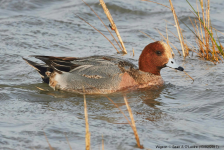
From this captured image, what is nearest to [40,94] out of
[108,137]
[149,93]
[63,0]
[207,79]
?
[149,93]

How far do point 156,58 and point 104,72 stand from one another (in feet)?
3.15

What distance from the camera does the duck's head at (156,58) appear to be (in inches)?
250

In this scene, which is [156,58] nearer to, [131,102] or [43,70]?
[131,102]

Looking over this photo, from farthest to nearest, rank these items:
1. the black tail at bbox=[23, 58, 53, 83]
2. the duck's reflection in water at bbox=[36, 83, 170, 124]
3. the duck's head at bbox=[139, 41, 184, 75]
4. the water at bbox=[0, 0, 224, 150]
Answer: the black tail at bbox=[23, 58, 53, 83], the duck's head at bbox=[139, 41, 184, 75], the duck's reflection in water at bbox=[36, 83, 170, 124], the water at bbox=[0, 0, 224, 150]

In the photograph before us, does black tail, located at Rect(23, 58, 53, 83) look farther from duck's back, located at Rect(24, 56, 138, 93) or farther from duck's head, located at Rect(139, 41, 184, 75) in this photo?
duck's head, located at Rect(139, 41, 184, 75)

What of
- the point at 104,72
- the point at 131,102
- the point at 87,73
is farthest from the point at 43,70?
the point at 131,102

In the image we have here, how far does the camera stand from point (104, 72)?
20.0 feet

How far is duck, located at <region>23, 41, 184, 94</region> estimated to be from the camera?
6.10 meters

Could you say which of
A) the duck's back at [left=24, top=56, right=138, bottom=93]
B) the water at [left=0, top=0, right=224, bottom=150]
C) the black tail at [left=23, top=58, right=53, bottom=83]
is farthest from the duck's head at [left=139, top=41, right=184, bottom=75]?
the black tail at [left=23, top=58, right=53, bottom=83]

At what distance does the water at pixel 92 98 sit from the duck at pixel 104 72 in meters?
0.17

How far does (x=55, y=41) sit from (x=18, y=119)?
431 cm

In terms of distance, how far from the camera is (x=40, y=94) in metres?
5.95

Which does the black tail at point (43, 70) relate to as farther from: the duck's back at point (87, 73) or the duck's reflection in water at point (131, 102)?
the duck's reflection in water at point (131, 102)

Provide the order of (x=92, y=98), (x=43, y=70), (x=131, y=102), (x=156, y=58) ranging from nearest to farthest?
(x=131, y=102) → (x=92, y=98) → (x=156, y=58) → (x=43, y=70)
